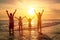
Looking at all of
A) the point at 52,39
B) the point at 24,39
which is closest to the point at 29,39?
the point at 24,39

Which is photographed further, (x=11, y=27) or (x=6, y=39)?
(x=11, y=27)

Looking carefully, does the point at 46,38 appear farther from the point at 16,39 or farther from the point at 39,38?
the point at 16,39

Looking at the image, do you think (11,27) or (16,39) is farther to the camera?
(11,27)

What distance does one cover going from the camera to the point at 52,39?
75.4ft

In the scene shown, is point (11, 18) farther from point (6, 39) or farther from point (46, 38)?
point (46, 38)

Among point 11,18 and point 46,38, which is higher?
point 11,18

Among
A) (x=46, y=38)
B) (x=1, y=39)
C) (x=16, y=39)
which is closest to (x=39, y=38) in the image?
(x=46, y=38)

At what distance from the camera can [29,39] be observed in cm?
2283

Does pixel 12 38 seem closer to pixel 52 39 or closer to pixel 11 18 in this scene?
pixel 11 18

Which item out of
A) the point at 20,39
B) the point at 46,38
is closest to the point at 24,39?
the point at 20,39

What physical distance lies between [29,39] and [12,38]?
5.96ft

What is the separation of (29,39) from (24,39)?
0.46 meters

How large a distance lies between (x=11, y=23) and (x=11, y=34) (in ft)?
4.66

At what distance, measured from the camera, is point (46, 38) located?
23.3m
